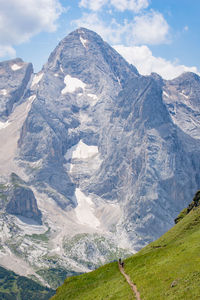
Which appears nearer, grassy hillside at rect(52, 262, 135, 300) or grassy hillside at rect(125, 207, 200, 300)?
grassy hillside at rect(125, 207, 200, 300)

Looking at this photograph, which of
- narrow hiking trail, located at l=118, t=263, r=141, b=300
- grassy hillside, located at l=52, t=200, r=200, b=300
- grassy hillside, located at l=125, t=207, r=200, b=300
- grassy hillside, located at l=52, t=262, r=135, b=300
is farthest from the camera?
grassy hillside, located at l=52, t=262, r=135, b=300

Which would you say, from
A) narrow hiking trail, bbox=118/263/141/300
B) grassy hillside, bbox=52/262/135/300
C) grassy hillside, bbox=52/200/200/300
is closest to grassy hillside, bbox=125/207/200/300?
grassy hillside, bbox=52/200/200/300

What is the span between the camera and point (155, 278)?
49.3 meters

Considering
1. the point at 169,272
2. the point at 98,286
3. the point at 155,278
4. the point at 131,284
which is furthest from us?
the point at 98,286

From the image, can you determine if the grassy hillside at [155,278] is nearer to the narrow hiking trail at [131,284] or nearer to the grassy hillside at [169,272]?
the grassy hillside at [169,272]

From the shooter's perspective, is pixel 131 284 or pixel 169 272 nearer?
pixel 169 272

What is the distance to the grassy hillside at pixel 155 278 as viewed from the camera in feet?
143

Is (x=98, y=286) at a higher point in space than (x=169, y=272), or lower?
higher

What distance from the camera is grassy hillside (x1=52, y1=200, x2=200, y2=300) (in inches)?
1714

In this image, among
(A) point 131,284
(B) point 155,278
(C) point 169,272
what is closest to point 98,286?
(A) point 131,284

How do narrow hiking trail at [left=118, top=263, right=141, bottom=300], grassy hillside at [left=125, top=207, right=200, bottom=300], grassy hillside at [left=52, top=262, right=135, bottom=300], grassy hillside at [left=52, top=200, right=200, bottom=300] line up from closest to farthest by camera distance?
grassy hillside at [left=125, top=207, right=200, bottom=300], grassy hillside at [left=52, top=200, right=200, bottom=300], narrow hiking trail at [left=118, top=263, right=141, bottom=300], grassy hillside at [left=52, top=262, right=135, bottom=300]

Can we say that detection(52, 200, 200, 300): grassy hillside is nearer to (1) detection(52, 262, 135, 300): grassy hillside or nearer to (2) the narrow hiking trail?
(1) detection(52, 262, 135, 300): grassy hillside

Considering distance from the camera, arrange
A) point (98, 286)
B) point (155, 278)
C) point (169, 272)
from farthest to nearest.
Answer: point (98, 286)
point (155, 278)
point (169, 272)

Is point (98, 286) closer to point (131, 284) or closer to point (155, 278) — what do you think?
point (131, 284)
